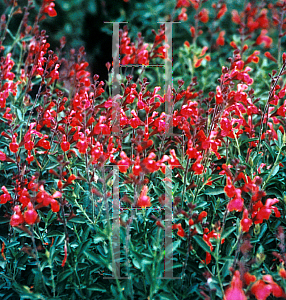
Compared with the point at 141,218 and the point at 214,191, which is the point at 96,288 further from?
the point at 214,191

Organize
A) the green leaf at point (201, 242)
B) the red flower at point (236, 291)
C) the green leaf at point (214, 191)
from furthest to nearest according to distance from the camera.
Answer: the green leaf at point (214, 191) → the green leaf at point (201, 242) → the red flower at point (236, 291)

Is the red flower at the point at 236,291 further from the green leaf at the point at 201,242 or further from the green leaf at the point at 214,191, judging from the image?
the green leaf at the point at 214,191

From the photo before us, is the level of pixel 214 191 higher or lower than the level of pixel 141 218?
higher

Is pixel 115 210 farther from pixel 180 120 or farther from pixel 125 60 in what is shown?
pixel 125 60

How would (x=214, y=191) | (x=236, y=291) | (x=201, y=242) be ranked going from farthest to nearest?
1. (x=214, y=191)
2. (x=201, y=242)
3. (x=236, y=291)

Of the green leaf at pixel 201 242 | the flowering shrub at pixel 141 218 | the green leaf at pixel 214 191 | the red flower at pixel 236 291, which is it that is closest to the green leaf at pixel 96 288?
the flowering shrub at pixel 141 218

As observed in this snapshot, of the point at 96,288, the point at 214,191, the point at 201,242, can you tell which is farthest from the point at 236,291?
the point at 214,191

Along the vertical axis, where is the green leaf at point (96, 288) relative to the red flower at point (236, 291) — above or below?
below

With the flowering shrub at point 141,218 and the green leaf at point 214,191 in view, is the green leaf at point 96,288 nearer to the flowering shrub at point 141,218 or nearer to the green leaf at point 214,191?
the flowering shrub at point 141,218

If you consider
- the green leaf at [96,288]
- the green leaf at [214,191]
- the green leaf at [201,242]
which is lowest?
the green leaf at [96,288]

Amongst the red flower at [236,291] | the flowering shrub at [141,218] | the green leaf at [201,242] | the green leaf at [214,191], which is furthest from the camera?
the green leaf at [214,191]

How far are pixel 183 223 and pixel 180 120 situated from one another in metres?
0.70

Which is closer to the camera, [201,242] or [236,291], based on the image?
Answer: [236,291]

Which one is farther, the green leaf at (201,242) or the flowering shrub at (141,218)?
the green leaf at (201,242)
